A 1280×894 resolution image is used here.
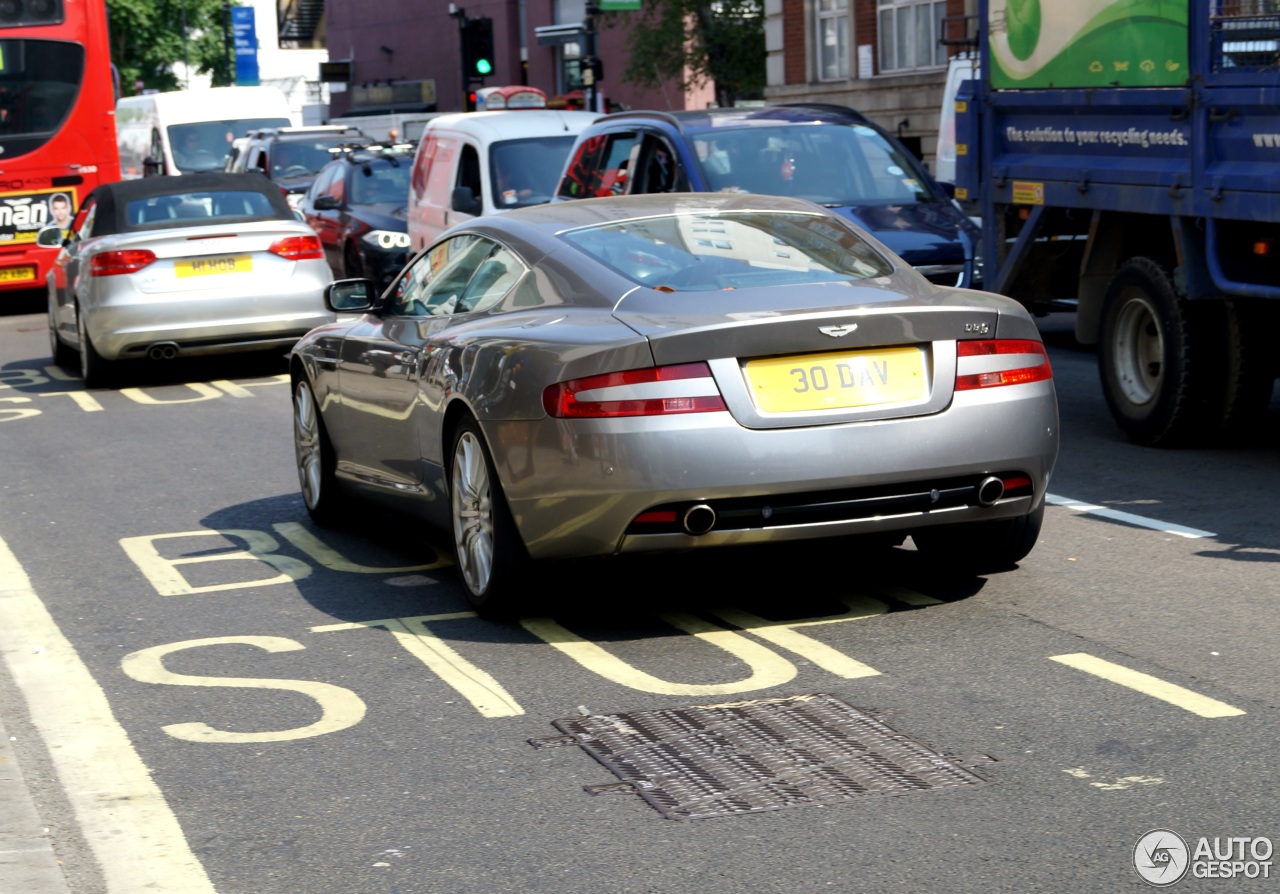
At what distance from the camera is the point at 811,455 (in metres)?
6.23

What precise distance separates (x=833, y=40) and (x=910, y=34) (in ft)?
9.82

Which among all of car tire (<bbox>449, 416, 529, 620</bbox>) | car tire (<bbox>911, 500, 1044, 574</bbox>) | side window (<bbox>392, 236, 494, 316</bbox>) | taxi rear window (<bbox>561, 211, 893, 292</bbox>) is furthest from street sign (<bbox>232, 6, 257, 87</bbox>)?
car tire (<bbox>911, 500, 1044, 574</bbox>)

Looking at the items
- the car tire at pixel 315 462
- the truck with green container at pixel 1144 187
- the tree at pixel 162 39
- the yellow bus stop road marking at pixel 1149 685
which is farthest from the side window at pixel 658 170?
the tree at pixel 162 39

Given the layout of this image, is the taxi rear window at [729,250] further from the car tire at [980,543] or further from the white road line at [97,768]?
the white road line at [97,768]

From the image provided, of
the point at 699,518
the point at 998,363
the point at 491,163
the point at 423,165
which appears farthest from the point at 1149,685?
the point at 423,165

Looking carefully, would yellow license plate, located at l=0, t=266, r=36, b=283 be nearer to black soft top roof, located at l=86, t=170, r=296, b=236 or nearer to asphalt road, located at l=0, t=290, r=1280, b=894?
black soft top roof, located at l=86, t=170, r=296, b=236

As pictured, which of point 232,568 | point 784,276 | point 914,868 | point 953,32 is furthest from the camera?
point 953,32

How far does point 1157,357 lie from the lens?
33.9ft

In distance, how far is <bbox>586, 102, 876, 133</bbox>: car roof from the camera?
1338 cm

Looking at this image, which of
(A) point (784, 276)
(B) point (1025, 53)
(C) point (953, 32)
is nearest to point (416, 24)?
(C) point (953, 32)

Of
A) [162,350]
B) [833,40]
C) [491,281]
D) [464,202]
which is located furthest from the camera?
[833,40]

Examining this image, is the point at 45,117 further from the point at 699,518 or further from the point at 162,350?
the point at 699,518

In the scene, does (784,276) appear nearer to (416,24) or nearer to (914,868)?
(914,868)

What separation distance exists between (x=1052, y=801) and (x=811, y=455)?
179 cm
